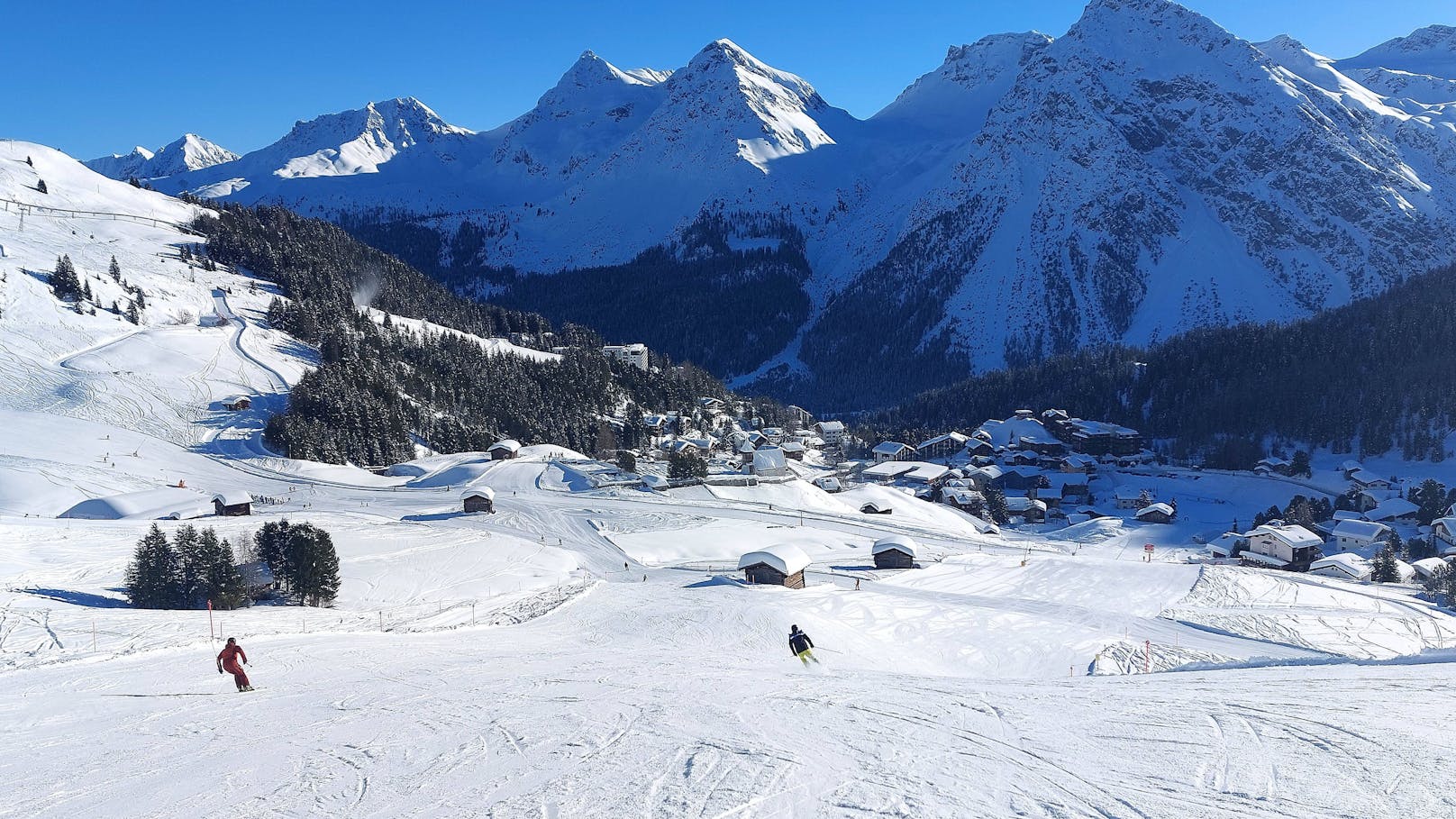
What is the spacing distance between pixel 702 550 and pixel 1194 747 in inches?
1576

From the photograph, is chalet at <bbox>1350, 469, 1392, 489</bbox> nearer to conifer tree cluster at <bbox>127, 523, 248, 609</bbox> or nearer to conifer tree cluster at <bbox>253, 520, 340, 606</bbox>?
conifer tree cluster at <bbox>253, 520, 340, 606</bbox>

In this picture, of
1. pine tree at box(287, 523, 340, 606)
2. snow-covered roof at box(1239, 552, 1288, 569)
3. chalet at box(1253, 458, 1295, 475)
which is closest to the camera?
pine tree at box(287, 523, 340, 606)

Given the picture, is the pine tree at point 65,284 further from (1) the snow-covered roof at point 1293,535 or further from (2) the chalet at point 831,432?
(1) the snow-covered roof at point 1293,535

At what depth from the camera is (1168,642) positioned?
3244 centimetres

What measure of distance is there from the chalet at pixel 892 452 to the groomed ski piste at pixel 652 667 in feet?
118

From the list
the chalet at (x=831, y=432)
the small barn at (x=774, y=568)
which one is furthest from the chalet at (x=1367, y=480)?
the small barn at (x=774, y=568)

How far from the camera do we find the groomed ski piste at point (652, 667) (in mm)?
11688

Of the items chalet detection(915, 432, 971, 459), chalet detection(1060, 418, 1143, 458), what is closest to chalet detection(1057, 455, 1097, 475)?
chalet detection(1060, 418, 1143, 458)

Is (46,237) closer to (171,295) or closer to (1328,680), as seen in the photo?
(171,295)

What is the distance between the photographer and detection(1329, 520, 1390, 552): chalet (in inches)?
2648

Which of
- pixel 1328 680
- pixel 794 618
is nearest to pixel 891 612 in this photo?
pixel 794 618

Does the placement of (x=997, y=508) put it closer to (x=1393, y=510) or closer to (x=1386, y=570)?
(x=1386, y=570)

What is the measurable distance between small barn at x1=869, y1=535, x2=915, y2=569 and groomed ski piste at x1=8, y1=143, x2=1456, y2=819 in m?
1.63

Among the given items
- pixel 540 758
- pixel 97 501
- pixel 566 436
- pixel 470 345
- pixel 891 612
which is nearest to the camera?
pixel 540 758
